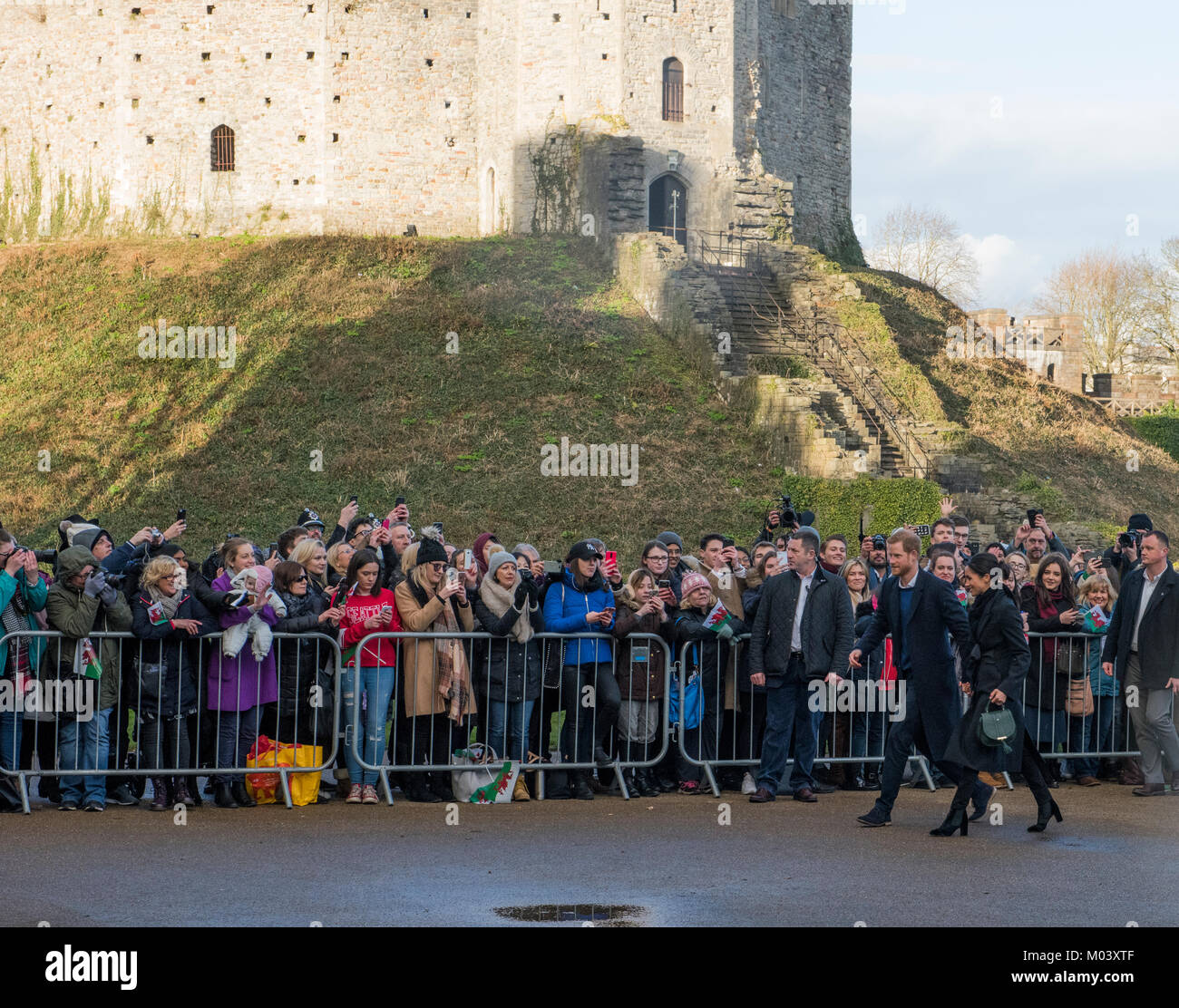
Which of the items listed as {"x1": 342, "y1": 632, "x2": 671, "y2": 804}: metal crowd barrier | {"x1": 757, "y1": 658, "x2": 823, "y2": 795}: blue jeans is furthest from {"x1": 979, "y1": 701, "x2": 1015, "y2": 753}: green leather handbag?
{"x1": 342, "y1": 632, "x2": 671, "y2": 804}: metal crowd barrier

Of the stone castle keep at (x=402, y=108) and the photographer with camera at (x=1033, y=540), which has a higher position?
the stone castle keep at (x=402, y=108)

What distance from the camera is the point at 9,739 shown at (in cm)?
1092

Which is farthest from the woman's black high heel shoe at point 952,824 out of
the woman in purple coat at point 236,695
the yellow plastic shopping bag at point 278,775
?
the woman in purple coat at point 236,695

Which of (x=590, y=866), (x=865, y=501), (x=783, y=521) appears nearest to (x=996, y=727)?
(x=590, y=866)

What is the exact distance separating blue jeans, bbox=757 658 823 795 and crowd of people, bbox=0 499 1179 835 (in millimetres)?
20

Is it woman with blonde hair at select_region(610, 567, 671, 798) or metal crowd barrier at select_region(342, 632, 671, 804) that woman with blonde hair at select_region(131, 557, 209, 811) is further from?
woman with blonde hair at select_region(610, 567, 671, 798)

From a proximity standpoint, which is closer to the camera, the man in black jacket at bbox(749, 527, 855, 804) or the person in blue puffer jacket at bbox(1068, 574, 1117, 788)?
the man in black jacket at bbox(749, 527, 855, 804)

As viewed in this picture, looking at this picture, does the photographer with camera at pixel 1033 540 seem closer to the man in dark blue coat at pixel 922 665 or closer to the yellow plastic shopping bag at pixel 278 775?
the man in dark blue coat at pixel 922 665

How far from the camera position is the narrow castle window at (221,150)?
41625 millimetres

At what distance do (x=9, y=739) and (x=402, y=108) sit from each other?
3310 centimetres

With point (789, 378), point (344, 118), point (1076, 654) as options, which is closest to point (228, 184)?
point (344, 118)

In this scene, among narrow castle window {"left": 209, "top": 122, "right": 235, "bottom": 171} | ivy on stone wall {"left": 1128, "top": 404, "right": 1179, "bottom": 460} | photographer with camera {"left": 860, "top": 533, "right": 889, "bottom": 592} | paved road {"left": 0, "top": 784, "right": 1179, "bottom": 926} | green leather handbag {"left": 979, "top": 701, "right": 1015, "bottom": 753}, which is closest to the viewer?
paved road {"left": 0, "top": 784, "right": 1179, "bottom": 926}

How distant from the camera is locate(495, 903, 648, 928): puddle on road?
7.61 m

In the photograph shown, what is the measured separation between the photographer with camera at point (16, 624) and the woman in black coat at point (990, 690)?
6.50 m
